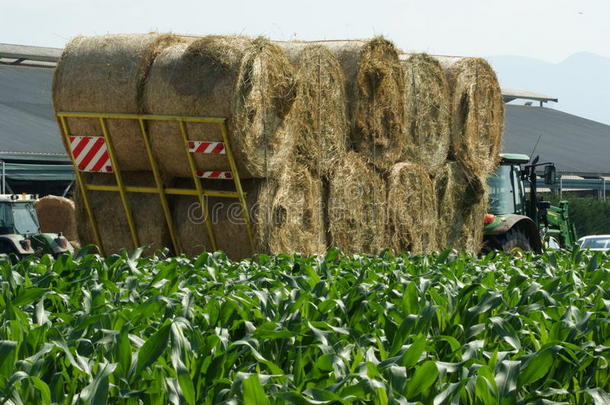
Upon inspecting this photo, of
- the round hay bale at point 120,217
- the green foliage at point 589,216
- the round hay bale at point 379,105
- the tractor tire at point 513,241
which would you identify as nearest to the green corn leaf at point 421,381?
the round hay bale at point 120,217

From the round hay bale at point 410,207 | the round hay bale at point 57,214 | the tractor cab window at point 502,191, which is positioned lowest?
the round hay bale at point 57,214

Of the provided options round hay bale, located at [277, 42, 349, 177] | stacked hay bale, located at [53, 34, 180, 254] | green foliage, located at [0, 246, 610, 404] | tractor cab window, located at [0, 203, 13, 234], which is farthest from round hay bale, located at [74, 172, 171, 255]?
tractor cab window, located at [0, 203, 13, 234]

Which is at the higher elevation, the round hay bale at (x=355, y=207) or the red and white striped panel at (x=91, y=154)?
the red and white striped panel at (x=91, y=154)

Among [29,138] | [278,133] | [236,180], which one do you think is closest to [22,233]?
[278,133]

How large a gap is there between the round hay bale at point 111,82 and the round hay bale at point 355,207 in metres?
2.33

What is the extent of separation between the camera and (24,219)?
20.4m

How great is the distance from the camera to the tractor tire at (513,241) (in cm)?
1778

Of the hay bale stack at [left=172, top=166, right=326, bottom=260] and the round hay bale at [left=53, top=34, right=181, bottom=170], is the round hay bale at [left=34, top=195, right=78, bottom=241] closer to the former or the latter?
the round hay bale at [left=53, top=34, right=181, bottom=170]

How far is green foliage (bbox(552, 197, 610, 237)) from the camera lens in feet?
120

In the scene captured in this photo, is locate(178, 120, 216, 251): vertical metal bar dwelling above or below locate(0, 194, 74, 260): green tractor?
above

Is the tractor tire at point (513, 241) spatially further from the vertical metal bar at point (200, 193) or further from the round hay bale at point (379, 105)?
the vertical metal bar at point (200, 193)

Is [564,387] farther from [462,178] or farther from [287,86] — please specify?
[462,178]

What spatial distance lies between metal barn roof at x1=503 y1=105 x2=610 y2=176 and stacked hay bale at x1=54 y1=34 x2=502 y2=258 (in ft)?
90.7

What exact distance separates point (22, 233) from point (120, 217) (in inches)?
290
